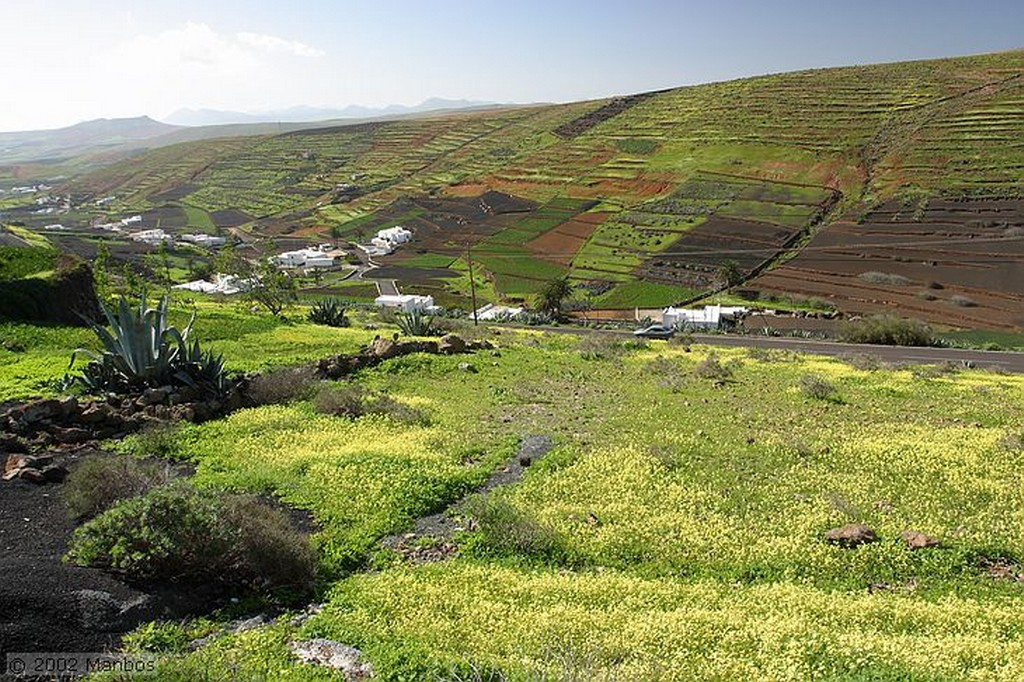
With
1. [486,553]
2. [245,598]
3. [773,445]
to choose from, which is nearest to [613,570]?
[486,553]

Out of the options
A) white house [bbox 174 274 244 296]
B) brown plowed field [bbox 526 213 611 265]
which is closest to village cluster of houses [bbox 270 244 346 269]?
white house [bbox 174 274 244 296]

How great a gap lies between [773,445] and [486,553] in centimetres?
846

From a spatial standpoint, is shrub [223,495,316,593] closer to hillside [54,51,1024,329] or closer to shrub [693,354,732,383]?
shrub [693,354,732,383]

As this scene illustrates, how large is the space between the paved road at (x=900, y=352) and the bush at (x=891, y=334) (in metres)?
1.73

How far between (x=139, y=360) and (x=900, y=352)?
4299 centimetres

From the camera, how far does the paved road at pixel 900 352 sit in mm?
39812

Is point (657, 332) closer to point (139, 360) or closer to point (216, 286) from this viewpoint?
point (139, 360)

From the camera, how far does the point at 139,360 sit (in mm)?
18156

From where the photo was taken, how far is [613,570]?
1097 centimetres

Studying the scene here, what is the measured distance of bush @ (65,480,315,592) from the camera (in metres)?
9.52

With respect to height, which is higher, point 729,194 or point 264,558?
point 729,194

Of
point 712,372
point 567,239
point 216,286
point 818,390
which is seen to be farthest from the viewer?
point 567,239

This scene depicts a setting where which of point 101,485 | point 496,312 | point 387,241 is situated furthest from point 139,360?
point 387,241

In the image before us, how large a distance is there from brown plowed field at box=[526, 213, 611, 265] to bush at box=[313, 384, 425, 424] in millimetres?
79116
